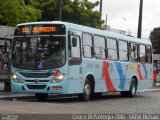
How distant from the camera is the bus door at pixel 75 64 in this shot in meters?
19.9

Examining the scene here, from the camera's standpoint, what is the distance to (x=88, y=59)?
70.0 feet

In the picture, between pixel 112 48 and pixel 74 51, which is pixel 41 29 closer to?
pixel 74 51

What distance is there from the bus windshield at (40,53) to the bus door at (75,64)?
39 cm

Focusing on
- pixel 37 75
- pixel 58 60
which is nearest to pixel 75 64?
pixel 58 60

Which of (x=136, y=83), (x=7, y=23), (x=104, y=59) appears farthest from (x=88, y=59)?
(x=7, y=23)

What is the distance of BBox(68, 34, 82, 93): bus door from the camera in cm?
1989

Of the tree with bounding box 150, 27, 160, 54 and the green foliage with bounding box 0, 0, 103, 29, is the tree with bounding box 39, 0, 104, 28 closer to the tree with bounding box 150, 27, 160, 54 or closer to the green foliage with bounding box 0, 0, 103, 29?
the green foliage with bounding box 0, 0, 103, 29

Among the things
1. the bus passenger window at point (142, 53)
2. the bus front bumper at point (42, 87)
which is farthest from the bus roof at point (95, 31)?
the bus front bumper at point (42, 87)

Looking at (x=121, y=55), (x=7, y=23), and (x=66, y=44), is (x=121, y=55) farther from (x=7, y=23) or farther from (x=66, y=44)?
(x=7, y=23)

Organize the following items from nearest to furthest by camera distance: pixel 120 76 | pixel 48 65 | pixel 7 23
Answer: pixel 48 65, pixel 120 76, pixel 7 23

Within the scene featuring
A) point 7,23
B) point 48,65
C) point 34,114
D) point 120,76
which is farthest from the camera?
point 7,23

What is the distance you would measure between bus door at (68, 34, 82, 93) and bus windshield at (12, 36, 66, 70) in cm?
39

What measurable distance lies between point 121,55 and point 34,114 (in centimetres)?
1125

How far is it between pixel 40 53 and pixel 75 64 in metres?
1.44
